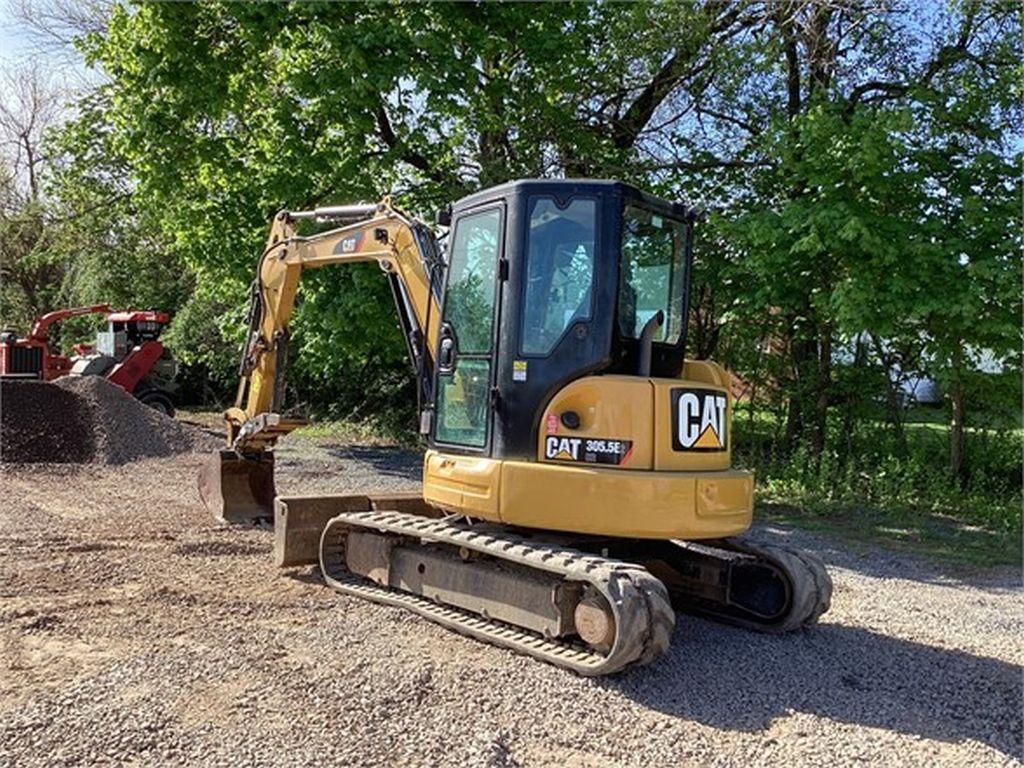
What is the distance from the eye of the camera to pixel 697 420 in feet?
16.0

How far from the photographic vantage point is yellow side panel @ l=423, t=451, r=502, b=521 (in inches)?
192

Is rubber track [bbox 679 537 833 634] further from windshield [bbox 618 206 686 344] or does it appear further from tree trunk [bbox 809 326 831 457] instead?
tree trunk [bbox 809 326 831 457]

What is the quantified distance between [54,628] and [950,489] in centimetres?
986

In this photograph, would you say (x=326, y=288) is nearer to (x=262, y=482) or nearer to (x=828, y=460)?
(x=262, y=482)

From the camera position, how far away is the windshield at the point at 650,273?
16.2 ft

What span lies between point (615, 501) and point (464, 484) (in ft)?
2.96

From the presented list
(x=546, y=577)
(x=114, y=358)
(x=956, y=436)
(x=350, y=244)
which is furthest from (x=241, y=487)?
(x=114, y=358)

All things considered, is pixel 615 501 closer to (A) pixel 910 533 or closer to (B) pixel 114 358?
(A) pixel 910 533

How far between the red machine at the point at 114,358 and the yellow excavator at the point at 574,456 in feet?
38.8

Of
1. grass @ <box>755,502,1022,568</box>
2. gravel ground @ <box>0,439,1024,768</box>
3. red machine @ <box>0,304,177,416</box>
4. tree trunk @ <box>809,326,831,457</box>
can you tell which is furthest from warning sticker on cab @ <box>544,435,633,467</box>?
red machine @ <box>0,304,177,416</box>

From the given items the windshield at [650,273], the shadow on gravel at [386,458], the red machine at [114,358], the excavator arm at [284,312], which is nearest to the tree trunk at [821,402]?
the shadow on gravel at [386,458]

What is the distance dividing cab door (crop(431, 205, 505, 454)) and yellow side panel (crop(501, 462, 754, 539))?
0.40m

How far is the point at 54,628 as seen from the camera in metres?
4.84

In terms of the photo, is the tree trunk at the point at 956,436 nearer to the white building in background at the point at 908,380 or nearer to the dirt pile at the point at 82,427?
the white building in background at the point at 908,380
